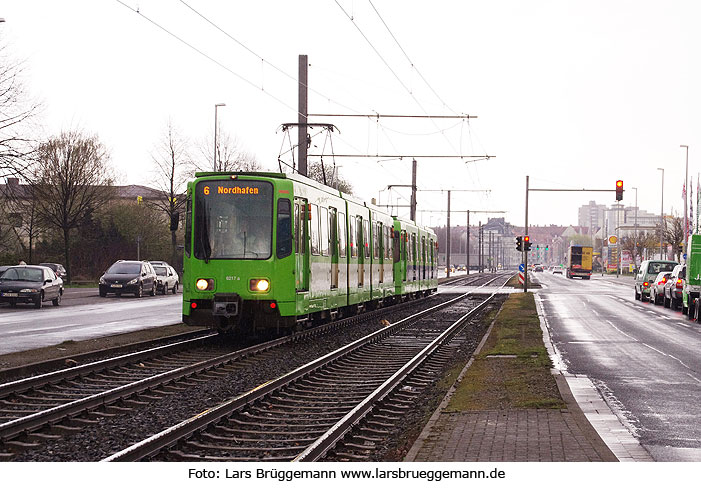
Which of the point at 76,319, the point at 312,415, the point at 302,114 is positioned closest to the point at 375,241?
the point at 302,114

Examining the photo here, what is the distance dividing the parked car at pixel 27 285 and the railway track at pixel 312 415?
63.7 feet

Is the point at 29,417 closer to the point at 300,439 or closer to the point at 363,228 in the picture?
the point at 300,439

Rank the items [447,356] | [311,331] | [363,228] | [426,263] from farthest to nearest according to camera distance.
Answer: [426,263] → [363,228] → [311,331] → [447,356]

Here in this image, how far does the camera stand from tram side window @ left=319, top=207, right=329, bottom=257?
22438mm

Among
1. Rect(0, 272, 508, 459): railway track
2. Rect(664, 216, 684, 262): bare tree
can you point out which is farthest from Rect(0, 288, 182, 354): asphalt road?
Rect(664, 216, 684, 262): bare tree

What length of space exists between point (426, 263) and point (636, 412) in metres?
35.0

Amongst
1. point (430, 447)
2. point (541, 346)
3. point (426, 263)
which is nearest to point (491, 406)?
point (430, 447)

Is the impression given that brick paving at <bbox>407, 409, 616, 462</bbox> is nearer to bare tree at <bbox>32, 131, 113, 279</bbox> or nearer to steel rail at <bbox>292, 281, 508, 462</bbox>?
steel rail at <bbox>292, 281, 508, 462</bbox>

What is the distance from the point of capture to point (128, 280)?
146ft

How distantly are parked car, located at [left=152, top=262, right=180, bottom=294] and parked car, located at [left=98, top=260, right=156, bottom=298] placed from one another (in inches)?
77.8

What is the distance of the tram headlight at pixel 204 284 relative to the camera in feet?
63.5

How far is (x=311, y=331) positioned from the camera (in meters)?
22.8

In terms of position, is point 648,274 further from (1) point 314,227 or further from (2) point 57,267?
(2) point 57,267

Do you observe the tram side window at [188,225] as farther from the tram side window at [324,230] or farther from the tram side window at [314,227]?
the tram side window at [324,230]
